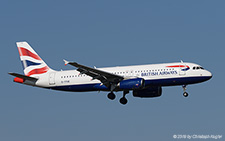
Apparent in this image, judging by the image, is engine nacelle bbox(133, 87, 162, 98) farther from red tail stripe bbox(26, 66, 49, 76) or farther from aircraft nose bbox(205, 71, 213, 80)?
red tail stripe bbox(26, 66, 49, 76)

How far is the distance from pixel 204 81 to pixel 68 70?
17.2 meters

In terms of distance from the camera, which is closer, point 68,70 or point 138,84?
point 138,84

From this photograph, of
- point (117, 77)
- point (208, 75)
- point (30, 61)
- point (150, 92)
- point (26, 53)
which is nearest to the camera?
point (208, 75)

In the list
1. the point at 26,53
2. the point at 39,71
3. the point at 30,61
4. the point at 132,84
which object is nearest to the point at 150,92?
the point at 132,84

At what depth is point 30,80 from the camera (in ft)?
197

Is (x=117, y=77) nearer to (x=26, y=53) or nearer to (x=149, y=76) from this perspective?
(x=149, y=76)

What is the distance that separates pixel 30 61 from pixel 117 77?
14.2m

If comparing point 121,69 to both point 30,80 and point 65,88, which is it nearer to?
point 65,88

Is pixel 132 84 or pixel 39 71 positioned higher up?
pixel 39 71

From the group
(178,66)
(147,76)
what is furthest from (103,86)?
(178,66)

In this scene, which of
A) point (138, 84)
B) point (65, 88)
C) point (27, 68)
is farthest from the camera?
point (27, 68)

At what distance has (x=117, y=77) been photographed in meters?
55.2

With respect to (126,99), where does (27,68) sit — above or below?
above

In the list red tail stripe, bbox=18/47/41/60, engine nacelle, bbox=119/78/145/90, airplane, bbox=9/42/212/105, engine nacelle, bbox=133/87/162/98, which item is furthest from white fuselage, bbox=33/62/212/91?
red tail stripe, bbox=18/47/41/60
